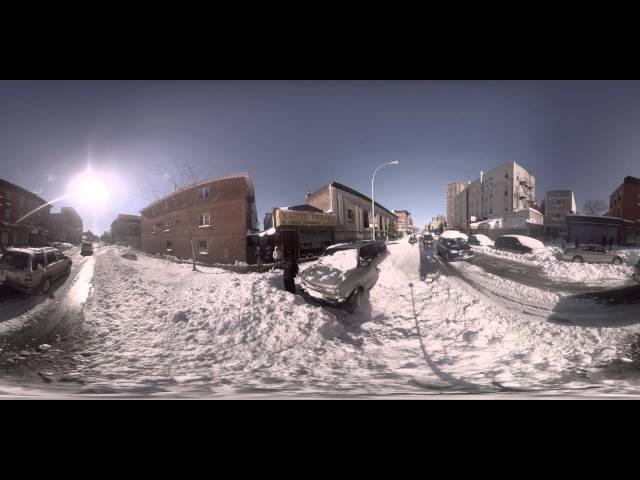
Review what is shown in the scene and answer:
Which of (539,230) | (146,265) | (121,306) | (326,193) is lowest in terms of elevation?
(121,306)

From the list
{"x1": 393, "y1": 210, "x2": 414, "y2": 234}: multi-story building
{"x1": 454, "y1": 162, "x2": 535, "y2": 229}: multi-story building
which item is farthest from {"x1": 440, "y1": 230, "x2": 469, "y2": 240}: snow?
{"x1": 393, "y1": 210, "x2": 414, "y2": 234}: multi-story building

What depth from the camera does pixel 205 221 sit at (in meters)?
2.28

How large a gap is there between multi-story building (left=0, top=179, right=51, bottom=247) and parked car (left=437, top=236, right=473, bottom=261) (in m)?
4.24

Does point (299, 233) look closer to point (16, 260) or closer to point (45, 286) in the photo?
point (45, 286)

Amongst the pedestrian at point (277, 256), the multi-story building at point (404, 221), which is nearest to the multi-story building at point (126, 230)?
the pedestrian at point (277, 256)

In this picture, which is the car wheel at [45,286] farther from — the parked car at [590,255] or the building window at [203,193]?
the parked car at [590,255]

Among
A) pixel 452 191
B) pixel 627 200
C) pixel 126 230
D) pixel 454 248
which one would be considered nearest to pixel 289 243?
pixel 126 230

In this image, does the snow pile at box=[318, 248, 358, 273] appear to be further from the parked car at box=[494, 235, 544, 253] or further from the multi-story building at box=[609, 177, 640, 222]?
the multi-story building at box=[609, 177, 640, 222]

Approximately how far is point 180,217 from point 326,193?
1530 millimetres

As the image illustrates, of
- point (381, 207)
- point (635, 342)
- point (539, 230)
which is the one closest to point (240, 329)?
point (381, 207)

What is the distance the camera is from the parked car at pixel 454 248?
112 inches

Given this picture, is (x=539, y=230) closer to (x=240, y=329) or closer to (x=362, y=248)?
(x=362, y=248)
